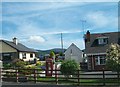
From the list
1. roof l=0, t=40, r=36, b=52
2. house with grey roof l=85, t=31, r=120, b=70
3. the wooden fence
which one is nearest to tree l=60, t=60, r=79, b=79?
the wooden fence

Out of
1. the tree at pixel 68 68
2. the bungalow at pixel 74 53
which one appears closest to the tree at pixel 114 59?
the tree at pixel 68 68

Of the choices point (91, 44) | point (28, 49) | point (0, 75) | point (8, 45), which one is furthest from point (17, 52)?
point (0, 75)

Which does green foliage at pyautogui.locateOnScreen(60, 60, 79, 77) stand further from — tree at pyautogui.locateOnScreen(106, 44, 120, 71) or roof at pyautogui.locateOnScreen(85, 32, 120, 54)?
roof at pyautogui.locateOnScreen(85, 32, 120, 54)

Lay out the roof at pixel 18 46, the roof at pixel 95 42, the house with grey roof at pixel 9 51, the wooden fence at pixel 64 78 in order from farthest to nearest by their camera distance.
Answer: the roof at pixel 18 46
the house with grey roof at pixel 9 51
the roof at pixel 95 42
the wooden fence at pixel 64 78

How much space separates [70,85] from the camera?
1781 cm

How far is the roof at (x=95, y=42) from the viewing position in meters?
38.3

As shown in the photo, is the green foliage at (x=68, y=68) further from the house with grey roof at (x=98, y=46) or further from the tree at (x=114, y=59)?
the house with grey roof at (x=98, y=46)

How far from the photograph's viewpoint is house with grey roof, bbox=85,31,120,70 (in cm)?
3741

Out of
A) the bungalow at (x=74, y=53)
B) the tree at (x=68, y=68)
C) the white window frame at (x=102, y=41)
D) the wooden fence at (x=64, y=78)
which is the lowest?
the wooden fence at (x=64, y=78)

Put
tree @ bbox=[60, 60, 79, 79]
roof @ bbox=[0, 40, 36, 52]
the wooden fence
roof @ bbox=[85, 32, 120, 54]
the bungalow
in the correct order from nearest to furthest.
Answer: the wooden fence
tree @ bbox=[60, 60, 79, 79]
roof @ bbox=[85, 32, 120, 54]
the bungalow
roof @ bbox=[0, 40, 36, 52]

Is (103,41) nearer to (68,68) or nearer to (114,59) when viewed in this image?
(114,59)

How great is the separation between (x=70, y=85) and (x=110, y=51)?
5.64 m

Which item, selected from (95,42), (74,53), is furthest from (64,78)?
(74,53)

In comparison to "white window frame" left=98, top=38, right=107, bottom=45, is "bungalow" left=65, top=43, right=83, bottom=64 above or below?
below
